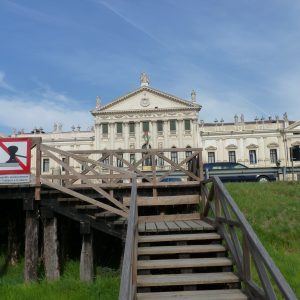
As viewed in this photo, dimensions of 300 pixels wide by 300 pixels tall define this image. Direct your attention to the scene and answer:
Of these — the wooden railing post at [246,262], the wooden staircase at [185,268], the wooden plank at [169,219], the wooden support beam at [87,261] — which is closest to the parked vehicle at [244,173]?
the wooden plank at [169,219]

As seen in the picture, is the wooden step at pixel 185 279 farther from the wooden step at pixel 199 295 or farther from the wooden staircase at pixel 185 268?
the wooden step at pixel 199 295

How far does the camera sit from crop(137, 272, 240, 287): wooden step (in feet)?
16.9

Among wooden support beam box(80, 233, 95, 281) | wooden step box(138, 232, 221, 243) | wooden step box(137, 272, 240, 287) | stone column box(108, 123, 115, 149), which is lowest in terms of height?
wooden support beam box(80, 233, 95, 281)

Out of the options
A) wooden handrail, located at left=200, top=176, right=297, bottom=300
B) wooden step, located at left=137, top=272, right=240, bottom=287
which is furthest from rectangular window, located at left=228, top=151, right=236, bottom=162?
wooden step, located at left=137, top=272, right=240, bottom=287

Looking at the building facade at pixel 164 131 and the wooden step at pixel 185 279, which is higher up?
the building facade at pixel 164 131

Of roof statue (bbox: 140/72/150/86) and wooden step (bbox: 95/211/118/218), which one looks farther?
roof statue (bbox: 140/72/150/86)

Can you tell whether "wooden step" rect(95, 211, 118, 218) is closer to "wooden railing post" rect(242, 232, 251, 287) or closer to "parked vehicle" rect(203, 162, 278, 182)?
"wooden railing post" rect(242, 232, 251, 287)

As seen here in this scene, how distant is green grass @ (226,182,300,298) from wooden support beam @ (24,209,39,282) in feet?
17.1

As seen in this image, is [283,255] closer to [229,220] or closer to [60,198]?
[229,220]

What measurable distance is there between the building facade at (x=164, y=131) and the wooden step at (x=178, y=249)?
186 feet

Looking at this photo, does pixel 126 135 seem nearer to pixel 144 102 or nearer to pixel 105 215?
pixel 144 102

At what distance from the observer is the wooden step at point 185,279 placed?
5.16 meters

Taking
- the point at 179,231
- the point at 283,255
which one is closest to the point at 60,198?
the point at 179,231

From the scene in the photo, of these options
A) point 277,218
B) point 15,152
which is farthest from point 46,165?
point 277,218
